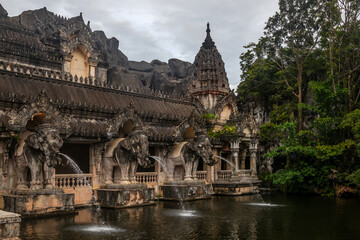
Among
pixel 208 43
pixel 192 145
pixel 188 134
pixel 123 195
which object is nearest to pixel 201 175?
pixel 188 134

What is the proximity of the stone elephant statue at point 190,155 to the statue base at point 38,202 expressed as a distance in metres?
7.55

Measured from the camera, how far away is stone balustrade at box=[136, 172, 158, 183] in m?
20.6

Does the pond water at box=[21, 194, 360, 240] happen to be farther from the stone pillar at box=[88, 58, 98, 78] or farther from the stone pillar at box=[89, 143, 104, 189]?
the stone pillar at box=[88, 58, 98, 78]

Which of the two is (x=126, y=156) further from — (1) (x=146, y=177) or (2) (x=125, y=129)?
(1) (x=146, y=177)

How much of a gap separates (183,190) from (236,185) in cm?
518

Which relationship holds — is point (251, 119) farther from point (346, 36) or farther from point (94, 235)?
point (94, 235)

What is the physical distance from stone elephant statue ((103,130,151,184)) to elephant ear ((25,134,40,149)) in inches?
167

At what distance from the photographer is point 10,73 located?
18.1 metres

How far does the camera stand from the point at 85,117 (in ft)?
62.2

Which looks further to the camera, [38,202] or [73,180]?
[73,180]

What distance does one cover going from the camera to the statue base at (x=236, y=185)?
24.2 m

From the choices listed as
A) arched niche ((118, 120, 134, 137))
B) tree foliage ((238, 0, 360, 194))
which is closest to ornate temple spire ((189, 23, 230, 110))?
tree foliage ((238, 0, 360, 194))

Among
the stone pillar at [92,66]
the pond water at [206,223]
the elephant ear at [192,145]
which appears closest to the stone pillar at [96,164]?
the pond water at [206,223]

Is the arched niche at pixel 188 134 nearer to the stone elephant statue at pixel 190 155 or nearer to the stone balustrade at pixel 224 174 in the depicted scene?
the stone elephant statue at pixel 190 155
